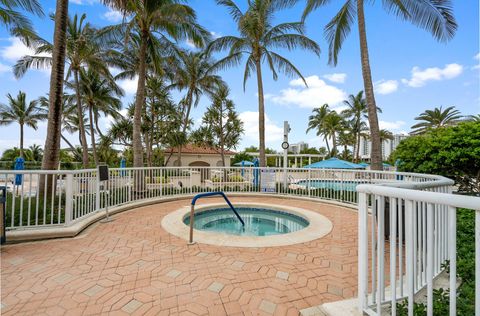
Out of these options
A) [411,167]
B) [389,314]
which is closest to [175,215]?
[389,314]

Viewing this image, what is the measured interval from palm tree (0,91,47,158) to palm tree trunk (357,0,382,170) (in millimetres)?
32687

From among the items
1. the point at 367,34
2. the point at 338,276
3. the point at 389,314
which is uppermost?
the point at 367,34

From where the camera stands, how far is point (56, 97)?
5.20 metres

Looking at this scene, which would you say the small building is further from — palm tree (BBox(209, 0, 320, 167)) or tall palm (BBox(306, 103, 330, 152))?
tall palm (BBox(306, 103, 330, 152))

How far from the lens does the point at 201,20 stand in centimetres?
1028

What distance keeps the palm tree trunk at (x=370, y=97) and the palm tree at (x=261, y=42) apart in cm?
330

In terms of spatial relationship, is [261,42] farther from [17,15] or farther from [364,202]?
[364,202]

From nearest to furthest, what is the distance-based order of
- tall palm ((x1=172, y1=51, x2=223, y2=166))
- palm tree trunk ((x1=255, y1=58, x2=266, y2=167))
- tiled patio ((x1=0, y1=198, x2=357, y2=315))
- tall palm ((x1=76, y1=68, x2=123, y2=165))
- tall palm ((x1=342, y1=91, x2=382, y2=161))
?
tiled patio ((x1=0, y1=198, x2=357, y2=315)), palm tree trunk ((x1=255, y1=58, x2=266, y2=167)), tall palm ((x1=76, y1=68, x2=123, y2=165)), tall palm ((x1=172, y1=51, x2=223, y2=166)), tall palm ((x1=342, y1=91, x2=382, y2=161))

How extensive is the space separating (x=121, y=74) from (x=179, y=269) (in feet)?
54.6

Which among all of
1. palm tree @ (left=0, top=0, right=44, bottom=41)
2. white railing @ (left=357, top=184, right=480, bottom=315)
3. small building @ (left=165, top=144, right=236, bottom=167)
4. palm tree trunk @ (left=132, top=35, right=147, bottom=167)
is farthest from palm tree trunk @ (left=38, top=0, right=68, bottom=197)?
small building @ (left=165, top=144, right=236, bottom=167)

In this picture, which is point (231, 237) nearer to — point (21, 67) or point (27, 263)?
point (27, 263)

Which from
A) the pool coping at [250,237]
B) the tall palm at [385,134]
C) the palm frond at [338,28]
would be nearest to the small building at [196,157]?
the palm frond at [338,28]

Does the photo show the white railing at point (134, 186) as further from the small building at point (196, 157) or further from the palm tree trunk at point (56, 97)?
the small building at point (196, 157)

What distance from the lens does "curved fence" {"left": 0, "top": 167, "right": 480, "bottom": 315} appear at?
149 cm
